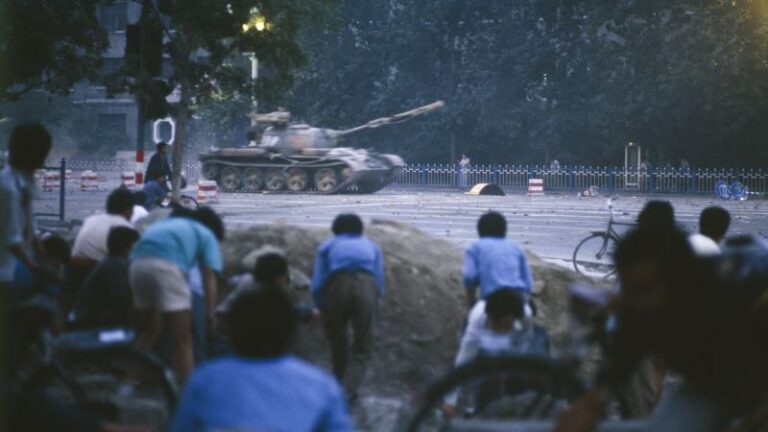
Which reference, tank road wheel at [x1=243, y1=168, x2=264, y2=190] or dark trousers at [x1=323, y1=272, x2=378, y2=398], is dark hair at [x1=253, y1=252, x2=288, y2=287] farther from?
tank road wheel at [x1=243, y1=168, x2=264, y2=190]

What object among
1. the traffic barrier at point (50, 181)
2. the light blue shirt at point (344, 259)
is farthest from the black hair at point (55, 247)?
the traffic barrier at point (50, 181)

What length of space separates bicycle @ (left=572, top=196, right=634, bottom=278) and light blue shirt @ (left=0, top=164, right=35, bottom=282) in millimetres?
10459

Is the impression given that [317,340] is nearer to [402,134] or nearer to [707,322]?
[707,322]

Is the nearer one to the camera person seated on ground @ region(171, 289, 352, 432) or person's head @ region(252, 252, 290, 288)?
person seated on ground @ region(171, 289, 352, 432)

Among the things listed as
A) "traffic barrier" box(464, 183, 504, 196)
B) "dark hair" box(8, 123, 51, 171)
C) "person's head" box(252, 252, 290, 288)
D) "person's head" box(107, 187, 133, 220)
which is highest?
"dark hair" box(8, 123, 51, 171)

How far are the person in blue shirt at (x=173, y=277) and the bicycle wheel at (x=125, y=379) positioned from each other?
1.38 metres

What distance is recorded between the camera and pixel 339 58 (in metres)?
56.4

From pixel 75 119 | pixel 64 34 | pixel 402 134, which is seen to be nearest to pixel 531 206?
pixel 64 34

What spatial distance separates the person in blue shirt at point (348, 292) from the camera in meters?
8.81

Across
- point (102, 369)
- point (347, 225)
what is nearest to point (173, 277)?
point (102, 369)

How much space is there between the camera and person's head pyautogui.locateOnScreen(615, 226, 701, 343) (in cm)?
393

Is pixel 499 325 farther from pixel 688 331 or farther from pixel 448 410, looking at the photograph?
pixel 688 331

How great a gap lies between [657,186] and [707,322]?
1697 inches

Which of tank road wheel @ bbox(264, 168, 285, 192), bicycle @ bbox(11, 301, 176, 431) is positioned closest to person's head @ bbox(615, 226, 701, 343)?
bicycle @ bbox(11, 301, 176, 431)
